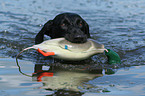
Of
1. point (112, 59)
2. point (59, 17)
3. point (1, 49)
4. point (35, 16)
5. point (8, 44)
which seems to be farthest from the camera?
point (35, 16)

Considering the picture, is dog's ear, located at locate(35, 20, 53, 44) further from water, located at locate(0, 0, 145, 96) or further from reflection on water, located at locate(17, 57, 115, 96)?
reflection on water, located at locate(17, 57, 115, 96)

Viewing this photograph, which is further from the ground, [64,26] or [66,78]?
[64,26]

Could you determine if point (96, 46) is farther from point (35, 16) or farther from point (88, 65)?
point (35, 16)

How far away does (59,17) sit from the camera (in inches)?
199

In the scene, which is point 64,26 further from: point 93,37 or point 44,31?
point 93,37

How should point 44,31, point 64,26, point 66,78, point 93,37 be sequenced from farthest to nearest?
point 93,37
point 44,31
point 64,26
point 66,78

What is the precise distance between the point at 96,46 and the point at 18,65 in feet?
4.09

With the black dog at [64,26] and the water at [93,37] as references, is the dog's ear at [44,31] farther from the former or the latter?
the water at [93,37]

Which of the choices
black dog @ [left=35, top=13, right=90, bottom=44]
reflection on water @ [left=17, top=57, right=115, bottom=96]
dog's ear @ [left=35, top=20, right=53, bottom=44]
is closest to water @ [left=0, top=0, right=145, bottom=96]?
reflection on water @ [left=17, top=57, right=115, bottom=96]

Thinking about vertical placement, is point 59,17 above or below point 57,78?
above

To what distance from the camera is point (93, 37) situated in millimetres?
7215

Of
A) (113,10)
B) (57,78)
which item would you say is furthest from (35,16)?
(57,78)

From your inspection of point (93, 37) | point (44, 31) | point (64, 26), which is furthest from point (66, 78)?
point (93, 37)

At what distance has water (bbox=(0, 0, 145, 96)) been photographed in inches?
131
